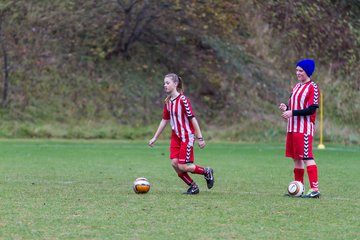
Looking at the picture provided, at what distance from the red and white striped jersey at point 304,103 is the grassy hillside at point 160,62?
15620 millimetres

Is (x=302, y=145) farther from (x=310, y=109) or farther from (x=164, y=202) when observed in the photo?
(x=164, y=202)

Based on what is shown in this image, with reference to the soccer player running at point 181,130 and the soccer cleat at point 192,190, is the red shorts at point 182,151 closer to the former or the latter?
the soccer player running at point 181,130

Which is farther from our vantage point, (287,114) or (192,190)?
(192,190)

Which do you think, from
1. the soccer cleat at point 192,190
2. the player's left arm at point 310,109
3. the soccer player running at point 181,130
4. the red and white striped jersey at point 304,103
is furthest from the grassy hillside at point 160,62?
the player's left arm at point 310,109

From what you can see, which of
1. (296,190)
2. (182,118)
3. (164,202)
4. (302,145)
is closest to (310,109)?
(302,145)

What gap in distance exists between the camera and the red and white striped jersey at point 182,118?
10609 mm

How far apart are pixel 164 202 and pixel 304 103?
2.26 metres

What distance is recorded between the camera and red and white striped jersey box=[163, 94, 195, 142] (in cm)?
1061

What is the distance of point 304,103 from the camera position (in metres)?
10.3

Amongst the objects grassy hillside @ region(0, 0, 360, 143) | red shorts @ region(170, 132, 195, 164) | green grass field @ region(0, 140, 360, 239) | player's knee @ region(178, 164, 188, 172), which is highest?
grassy hillside @ region(0, 0, 360, 143)

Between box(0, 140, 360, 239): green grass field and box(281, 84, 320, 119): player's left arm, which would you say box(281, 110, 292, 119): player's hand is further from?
box(0, 140, 360, 239): green grass field

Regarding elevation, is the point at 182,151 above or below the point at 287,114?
below

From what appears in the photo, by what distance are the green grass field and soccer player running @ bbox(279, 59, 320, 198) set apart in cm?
46

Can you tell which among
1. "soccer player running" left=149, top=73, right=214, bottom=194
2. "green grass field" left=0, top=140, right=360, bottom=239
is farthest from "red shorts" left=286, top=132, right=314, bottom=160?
"soccer player running" left=149, top=73, right=214, bottom=194
